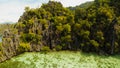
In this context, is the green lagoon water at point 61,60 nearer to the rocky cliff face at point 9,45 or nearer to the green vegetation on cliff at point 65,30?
the rocky cliff face at point 9,45

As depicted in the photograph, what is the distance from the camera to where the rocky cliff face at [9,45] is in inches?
1298

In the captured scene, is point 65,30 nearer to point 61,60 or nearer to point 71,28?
point 71,28

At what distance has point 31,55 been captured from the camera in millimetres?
33219

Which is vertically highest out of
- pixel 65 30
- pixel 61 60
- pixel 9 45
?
pixel 65 30

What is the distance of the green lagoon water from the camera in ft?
103

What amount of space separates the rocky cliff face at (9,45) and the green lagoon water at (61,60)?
3.44 feet

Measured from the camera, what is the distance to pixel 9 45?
33438 millimetres

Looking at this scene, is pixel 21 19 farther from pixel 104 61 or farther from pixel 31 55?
pixel 104 61

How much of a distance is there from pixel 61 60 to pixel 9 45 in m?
6.56

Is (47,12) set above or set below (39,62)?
above

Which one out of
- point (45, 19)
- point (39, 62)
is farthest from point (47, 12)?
point (39, 62)

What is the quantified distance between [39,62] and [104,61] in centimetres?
830

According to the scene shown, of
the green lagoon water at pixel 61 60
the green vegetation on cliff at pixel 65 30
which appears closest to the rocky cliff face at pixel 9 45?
the green vegetation on cliff at pixel 65 30

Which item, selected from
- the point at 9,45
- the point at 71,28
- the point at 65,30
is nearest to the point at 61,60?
the point at 65,30
